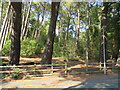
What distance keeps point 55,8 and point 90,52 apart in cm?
1234

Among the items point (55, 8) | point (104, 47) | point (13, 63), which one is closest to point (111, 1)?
point (104, 47)

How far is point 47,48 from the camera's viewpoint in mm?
11875

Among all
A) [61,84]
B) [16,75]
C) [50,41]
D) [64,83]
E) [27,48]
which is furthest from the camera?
[27,48]

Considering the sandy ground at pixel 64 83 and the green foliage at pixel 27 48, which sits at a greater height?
the green foliage at pixel 27 48

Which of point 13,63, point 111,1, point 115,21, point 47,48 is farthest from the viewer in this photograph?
point 115,21

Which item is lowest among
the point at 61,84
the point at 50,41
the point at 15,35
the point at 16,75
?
the point at 61,84

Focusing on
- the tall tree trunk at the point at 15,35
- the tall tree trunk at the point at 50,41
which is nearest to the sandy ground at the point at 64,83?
the tall tree trunk at the point at 50,41

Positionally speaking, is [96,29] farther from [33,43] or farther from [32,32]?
[32,32]

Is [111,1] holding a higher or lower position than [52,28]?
higher

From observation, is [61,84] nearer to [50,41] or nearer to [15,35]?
[50,41]

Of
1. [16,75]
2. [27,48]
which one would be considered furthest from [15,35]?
[27,48]

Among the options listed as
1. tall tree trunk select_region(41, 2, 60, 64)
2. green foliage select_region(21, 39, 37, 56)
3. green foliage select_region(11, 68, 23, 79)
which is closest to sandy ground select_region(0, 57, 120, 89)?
green foliage select_region(11, 68, 23, 79)

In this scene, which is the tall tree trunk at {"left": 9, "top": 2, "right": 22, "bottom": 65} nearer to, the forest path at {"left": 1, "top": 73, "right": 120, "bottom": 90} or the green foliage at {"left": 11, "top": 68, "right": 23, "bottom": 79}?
A: the green foliage at {"left": 11, "top": 68, "right": 23, "bottom": 79}

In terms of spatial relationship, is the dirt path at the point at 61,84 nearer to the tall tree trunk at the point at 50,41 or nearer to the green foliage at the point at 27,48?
the tall tree trunk at the point at 50,41
